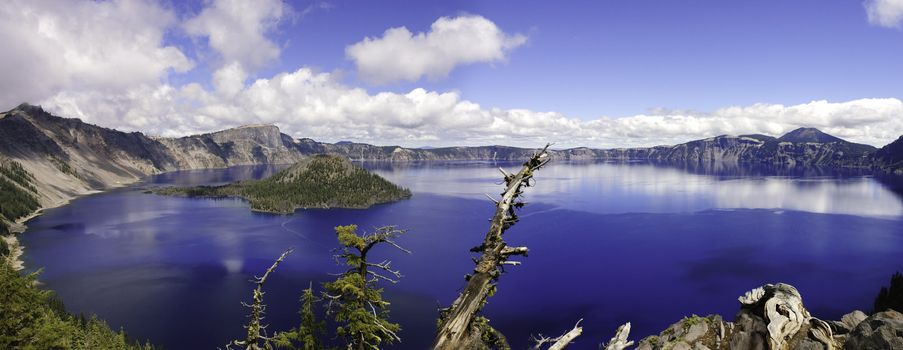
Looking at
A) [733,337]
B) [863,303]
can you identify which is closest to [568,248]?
[863,303]

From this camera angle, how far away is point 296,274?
112 m

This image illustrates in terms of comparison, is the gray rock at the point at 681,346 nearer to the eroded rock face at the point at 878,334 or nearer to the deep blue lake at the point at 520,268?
the eroded rock face at the point at 878,334

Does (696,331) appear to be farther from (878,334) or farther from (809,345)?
(878,334)

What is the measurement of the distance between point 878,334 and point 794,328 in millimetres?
2634

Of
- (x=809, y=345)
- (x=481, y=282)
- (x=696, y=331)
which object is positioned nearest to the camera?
(x=481, y=282)

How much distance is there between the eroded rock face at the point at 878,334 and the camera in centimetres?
1641

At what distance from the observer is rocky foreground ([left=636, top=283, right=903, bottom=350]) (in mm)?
16859

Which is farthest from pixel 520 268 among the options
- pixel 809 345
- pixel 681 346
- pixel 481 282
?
pixel 481 282

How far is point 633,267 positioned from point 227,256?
110357 millimetres

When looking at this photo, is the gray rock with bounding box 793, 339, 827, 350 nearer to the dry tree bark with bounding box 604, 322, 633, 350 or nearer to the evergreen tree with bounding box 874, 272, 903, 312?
the dry tree bark with bounding box 604, 322, 633, 350

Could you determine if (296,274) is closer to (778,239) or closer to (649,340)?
(649,340)

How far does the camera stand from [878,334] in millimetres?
16672

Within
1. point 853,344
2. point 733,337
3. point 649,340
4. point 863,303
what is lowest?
point 863,303

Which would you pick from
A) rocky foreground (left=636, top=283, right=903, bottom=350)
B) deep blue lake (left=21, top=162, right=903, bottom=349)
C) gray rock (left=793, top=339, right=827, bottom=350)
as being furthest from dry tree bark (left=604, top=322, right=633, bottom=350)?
deep blue lake (left=21, top=162, right=903, bottom=349)
